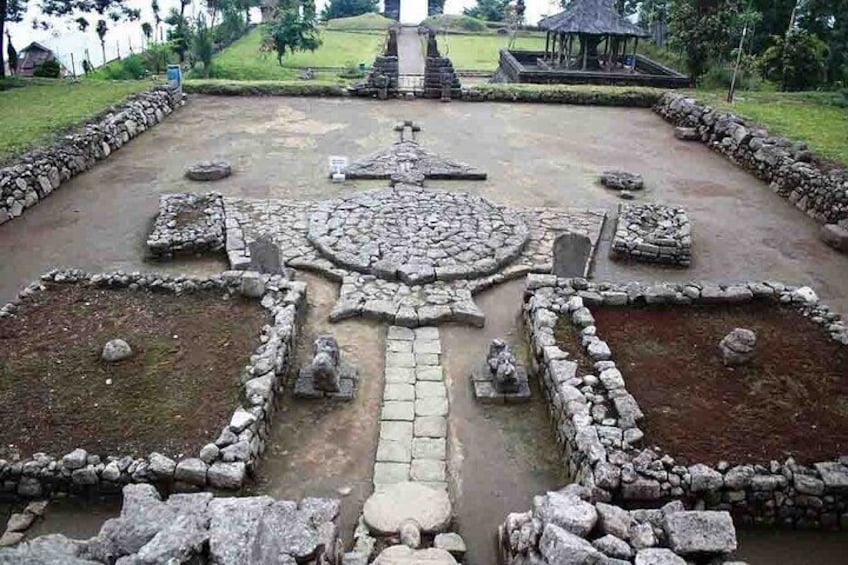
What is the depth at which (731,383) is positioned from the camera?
28.4 ft

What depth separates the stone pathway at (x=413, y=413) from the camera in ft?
25.5

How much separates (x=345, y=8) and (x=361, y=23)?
833cm

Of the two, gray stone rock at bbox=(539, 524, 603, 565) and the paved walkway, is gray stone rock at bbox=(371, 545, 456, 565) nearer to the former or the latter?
gray stone rock at bbox=(539, 524, 603, 565)

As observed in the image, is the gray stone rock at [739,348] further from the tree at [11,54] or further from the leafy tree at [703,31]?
the tree at [11,54]

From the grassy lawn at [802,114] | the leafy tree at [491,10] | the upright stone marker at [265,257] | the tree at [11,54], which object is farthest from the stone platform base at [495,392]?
the leafy tree at [491,10]

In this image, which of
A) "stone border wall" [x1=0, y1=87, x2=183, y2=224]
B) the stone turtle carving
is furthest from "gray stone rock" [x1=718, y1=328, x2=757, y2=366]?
"stone border wall" [x1=0, y1=87, x2=183, y2=224]

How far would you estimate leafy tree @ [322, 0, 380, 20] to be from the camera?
222ft

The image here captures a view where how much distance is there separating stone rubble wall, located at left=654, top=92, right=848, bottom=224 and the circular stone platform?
710 cm

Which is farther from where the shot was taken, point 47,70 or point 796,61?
point 47,70

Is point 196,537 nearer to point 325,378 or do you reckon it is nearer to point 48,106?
point 325,378

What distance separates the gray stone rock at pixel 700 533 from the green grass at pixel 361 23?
59.8 meters

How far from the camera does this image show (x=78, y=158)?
56.9 ft

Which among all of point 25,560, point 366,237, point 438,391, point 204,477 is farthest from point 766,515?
point 366,237

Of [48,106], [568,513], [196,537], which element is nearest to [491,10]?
[48,106]
